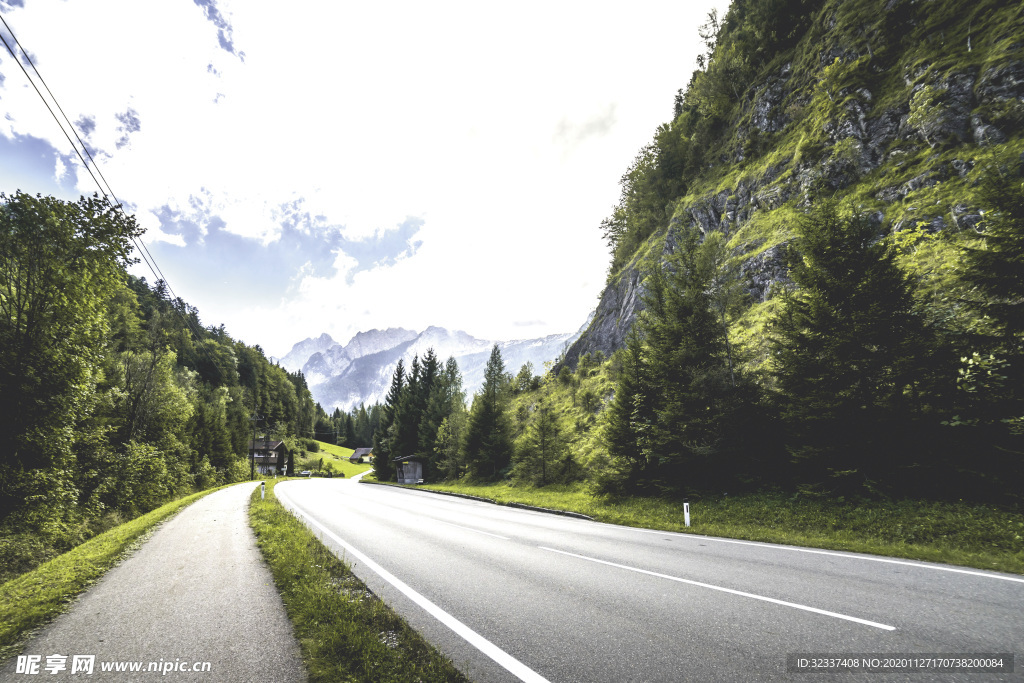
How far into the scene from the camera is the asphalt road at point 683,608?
→ 145 inches

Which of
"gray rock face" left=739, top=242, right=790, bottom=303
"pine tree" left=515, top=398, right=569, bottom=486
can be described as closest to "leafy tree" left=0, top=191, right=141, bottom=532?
"pine tree" left=515, top=398, right=569, bottom=486

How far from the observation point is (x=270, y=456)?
292 feet

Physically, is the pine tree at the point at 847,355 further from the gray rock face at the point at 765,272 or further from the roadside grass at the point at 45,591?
the roadside grass at the point at 45,591

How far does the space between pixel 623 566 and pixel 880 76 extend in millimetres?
34608

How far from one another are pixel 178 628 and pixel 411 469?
4431 centimetres

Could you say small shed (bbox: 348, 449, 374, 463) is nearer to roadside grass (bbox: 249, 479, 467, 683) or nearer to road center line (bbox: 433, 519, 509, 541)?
road center line (bbox: 433, 519, 509, 541)

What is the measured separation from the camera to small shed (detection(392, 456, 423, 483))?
46.4 metres

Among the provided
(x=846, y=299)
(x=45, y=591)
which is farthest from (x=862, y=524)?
(x=45, y=591)

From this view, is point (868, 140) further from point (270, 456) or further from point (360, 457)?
point (360, 457)

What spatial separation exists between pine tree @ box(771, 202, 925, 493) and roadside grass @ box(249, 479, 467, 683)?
12.3 m

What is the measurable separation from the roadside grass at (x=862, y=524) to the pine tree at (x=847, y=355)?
1.12 metres

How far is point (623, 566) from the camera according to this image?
7.33 m

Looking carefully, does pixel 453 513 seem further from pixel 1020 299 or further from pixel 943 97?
pixel 943 97

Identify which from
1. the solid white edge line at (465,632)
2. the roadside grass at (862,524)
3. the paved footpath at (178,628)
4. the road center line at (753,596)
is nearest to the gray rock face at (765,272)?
the roadside grass at (862,524)
